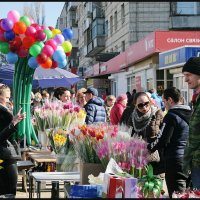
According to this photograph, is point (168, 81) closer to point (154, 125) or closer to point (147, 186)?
point (154, 125)

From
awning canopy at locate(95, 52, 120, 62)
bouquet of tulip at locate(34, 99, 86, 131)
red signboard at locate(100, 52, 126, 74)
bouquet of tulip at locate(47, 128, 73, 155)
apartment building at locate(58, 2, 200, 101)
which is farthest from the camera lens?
awning canopy at locate(95, 52, 120, 62)

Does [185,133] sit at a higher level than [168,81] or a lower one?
lower

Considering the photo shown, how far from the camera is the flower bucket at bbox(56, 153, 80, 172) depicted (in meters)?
5.14

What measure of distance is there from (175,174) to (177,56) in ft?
29.8

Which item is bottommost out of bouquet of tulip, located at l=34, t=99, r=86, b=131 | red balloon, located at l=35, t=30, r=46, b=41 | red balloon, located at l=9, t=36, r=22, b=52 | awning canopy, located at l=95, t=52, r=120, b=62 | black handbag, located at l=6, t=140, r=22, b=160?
black handbag, located at l=6, t=140, r=22, b=160

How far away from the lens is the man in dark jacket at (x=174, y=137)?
507 centimetres

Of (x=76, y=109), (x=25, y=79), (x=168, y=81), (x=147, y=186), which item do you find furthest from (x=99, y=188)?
(x=168, y=81)

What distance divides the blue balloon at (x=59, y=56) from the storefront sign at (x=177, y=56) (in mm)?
6483

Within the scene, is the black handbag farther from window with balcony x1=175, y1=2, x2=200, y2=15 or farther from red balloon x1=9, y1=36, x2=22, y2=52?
window with balcony x1=175, y1=2, x2=200, y2=15

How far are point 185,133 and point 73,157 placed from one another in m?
1.22

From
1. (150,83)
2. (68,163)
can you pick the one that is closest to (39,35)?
(68,163)

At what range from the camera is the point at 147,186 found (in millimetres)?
3225

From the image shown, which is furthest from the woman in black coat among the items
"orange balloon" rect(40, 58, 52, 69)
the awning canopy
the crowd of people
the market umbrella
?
the awning canopy

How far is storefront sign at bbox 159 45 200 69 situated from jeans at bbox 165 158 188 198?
8.32 meters
